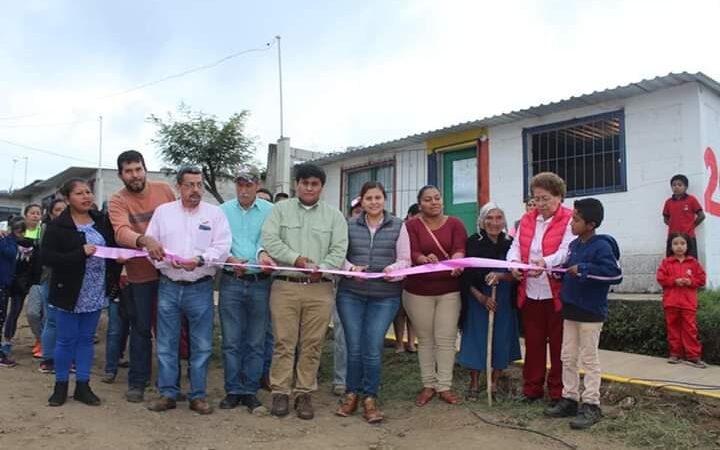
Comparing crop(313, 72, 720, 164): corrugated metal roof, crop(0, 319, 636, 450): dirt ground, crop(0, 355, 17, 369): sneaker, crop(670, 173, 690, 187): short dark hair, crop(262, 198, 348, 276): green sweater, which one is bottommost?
crop(0, 319, 636, 450): dirt ground

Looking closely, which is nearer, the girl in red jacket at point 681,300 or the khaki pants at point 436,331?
the khaki pants at point 436,331

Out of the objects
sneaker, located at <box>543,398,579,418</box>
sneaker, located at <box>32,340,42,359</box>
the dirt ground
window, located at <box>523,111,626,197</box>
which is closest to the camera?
the dirt ground

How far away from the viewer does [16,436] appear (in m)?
3.74

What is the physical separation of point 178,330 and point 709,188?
7.08m

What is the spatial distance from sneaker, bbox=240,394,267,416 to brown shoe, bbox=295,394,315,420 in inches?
10.2

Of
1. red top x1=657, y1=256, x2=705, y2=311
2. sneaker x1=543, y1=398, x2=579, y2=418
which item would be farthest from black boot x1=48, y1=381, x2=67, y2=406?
red top x1=657, y1=256, x2=705, y2=311

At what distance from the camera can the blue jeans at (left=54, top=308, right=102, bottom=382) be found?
14.8 ft

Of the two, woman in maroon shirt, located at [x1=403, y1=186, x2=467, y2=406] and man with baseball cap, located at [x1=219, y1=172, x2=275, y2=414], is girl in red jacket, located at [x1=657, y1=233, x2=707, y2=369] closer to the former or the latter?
woman in maroon shirt, located at [x1=403, y1=186, x2=467, y2=406]

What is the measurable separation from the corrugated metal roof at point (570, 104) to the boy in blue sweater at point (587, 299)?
4512 mm

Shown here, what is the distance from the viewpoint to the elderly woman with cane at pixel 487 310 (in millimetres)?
4945

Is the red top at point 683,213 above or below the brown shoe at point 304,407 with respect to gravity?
above

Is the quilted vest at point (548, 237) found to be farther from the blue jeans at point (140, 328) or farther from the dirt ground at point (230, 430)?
the blue jeans at point (140, 328)

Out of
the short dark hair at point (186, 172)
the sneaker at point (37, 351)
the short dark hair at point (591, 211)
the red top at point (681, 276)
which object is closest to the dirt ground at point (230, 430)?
the short dark hair at point (591, 211)

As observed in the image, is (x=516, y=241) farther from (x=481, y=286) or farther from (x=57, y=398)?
(x=57, y=398)
